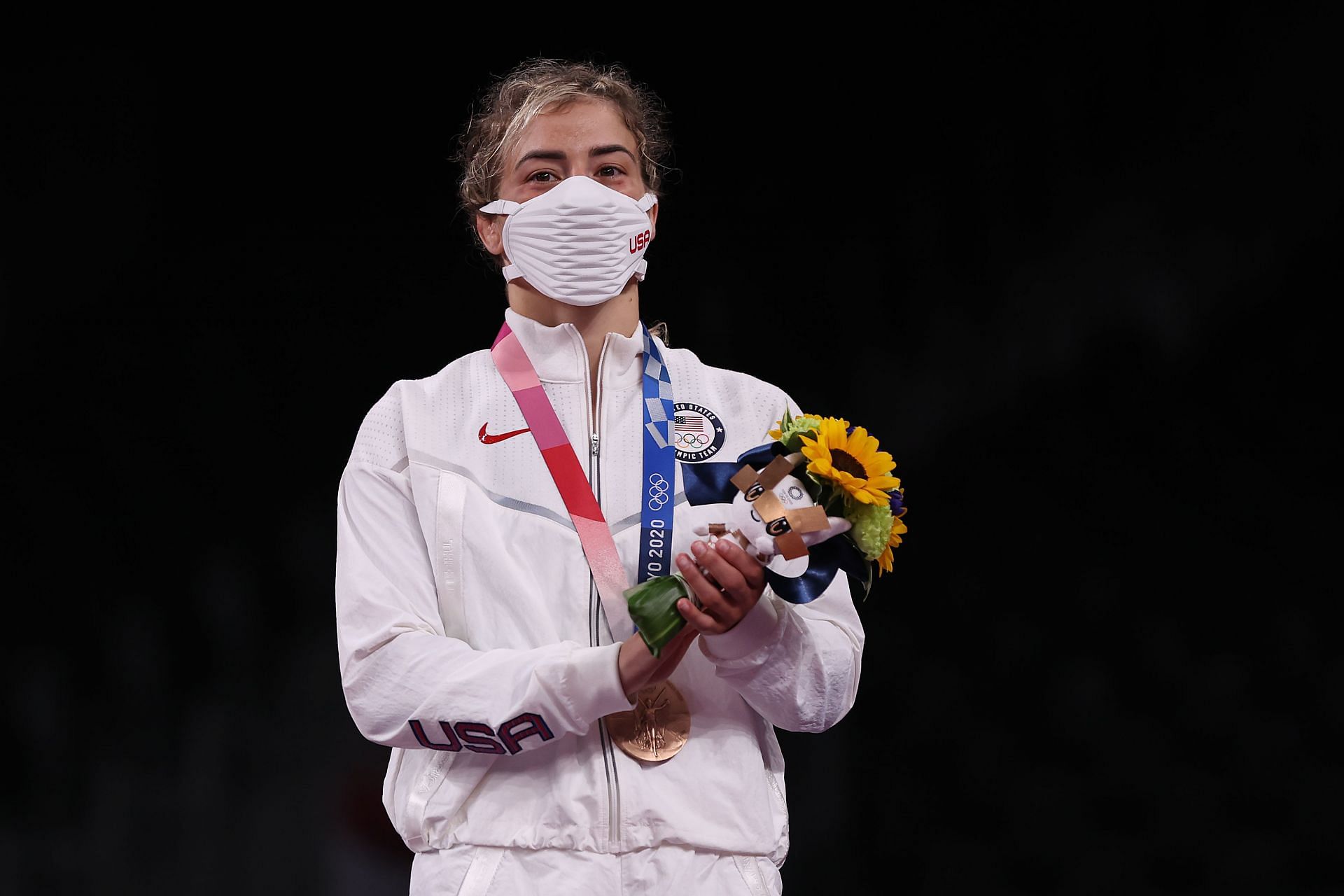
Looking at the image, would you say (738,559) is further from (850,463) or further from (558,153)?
(558,153)

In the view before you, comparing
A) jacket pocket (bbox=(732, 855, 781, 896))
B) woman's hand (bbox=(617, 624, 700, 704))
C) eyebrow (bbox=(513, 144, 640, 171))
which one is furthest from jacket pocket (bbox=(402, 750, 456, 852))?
eyebrow (bbox=(513, 144, 640, 171))

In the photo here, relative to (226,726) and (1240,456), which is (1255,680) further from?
(226,726)

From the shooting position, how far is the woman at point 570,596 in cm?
165

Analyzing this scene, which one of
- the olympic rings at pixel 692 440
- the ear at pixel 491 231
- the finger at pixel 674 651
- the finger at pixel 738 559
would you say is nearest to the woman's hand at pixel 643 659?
the finger at pixel 674 651

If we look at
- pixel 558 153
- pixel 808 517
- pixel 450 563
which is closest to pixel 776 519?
pixel 808 517

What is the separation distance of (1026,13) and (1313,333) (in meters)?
1.08

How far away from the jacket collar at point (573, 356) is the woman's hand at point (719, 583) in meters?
0.45

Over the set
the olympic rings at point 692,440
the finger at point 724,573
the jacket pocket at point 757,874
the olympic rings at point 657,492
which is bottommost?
the jacket pocket at point 757,874

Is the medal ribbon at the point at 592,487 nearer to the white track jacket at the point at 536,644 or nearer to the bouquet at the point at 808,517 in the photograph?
the white track jacket at the point at 536,644

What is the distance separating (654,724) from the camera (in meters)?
1.73

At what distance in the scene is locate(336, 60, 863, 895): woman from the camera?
5.42ft

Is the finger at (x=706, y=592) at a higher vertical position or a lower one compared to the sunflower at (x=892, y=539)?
lower

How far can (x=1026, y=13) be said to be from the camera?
351cm

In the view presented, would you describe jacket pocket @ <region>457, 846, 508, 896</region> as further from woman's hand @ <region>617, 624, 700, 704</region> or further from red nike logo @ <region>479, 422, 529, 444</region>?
red nike logo @ <region>479, 422, 529, 444</region>
